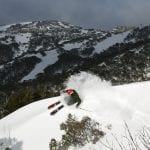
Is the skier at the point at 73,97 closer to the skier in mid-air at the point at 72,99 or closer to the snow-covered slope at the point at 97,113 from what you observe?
the skier in mid-air at the point at 72,99

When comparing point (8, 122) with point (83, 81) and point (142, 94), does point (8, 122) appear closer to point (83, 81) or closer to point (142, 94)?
point (83, 81)

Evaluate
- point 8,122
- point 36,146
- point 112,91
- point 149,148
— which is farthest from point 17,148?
point 149,148

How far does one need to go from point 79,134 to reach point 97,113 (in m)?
2.84

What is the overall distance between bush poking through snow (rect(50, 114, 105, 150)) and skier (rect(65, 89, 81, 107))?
3.56m

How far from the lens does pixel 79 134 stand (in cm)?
2719

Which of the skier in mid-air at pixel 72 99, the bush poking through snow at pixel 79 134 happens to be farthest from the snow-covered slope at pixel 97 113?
the bush poking through snow at pixel 79 134

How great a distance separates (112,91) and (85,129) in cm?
561

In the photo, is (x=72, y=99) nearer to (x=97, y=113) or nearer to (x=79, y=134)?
(x=97, y=113)

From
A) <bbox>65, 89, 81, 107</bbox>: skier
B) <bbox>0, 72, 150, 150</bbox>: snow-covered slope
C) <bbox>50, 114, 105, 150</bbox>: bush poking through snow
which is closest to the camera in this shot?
<bbox>50, 114, 105, 150</bbox>: bush poking through snow

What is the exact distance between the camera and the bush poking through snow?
26377mm

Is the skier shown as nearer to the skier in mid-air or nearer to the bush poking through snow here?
the skier in mid-air

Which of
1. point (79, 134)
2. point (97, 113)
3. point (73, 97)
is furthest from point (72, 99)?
point (79, 134)

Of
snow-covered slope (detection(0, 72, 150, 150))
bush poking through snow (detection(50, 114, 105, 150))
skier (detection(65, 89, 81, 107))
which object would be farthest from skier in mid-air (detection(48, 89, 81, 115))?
bush poking through snow (detection(50, 114, 105, 150))

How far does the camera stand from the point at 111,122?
2759 cm
